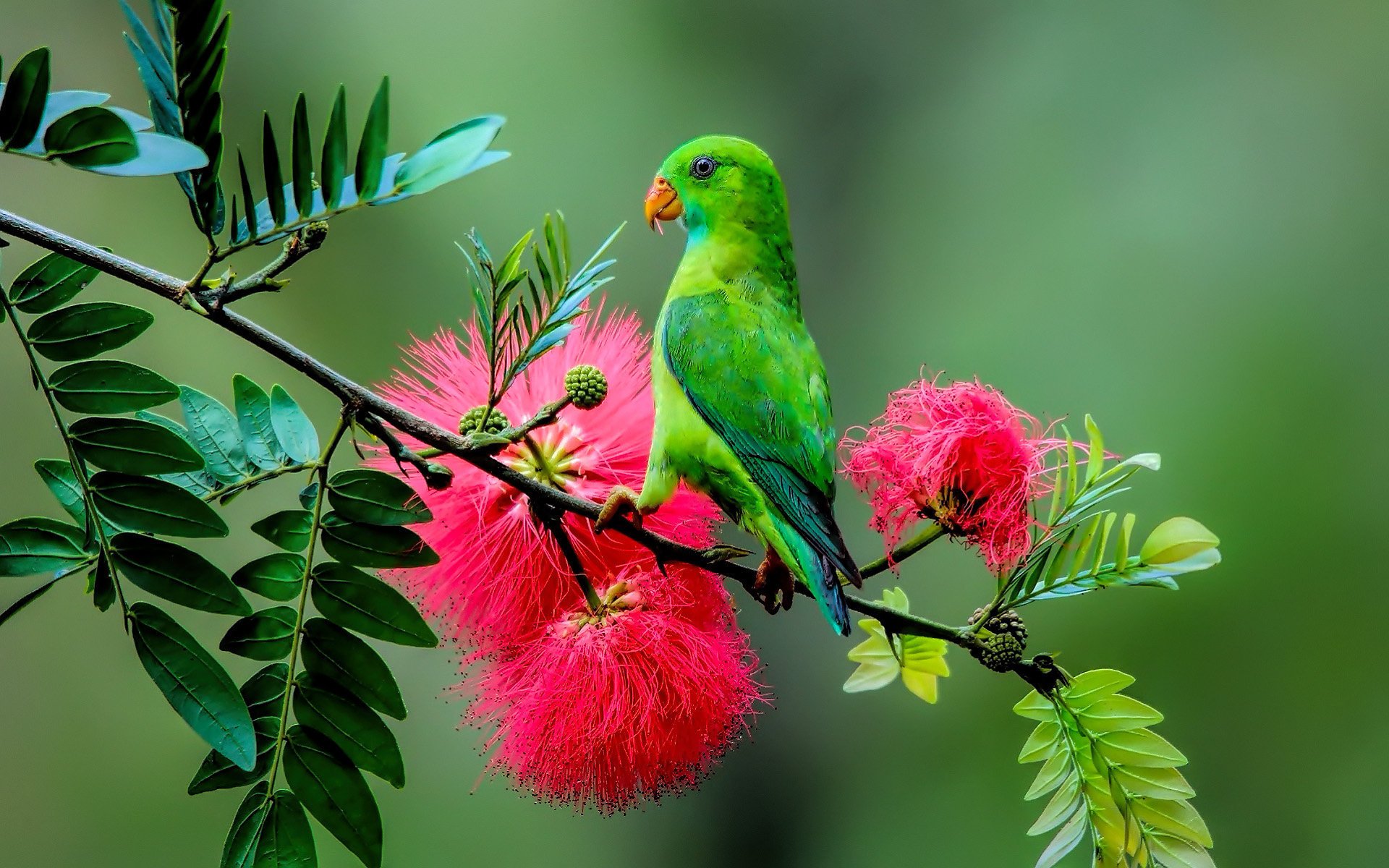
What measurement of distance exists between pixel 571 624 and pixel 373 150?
1.58 feet

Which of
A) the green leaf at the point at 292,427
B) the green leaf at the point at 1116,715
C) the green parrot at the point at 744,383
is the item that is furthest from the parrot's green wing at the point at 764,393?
the green leaf at the point at 292,427

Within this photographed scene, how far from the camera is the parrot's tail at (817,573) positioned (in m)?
0.86

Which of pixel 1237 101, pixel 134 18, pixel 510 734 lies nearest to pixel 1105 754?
pixel 510 734

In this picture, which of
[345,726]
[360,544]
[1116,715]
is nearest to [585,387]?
[360,544]

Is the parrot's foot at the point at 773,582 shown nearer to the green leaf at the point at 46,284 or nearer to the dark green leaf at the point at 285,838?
the dark green leaf at the point at 285,838

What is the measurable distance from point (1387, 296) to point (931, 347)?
1388 mm

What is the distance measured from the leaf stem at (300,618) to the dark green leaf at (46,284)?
0.22 meters

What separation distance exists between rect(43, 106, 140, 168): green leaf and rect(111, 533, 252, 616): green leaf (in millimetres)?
280

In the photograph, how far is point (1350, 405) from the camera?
3197 millimetres

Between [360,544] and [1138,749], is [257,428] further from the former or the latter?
[1138,749]

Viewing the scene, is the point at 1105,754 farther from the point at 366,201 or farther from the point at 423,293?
the point at 423,293

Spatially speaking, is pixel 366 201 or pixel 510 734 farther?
pixel 510 734

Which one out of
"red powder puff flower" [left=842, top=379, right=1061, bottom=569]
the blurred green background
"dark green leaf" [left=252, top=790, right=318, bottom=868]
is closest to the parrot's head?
"red powder puff flower" [left=842, top=379, right=1061, bottom=569]

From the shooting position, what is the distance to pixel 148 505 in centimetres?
74
